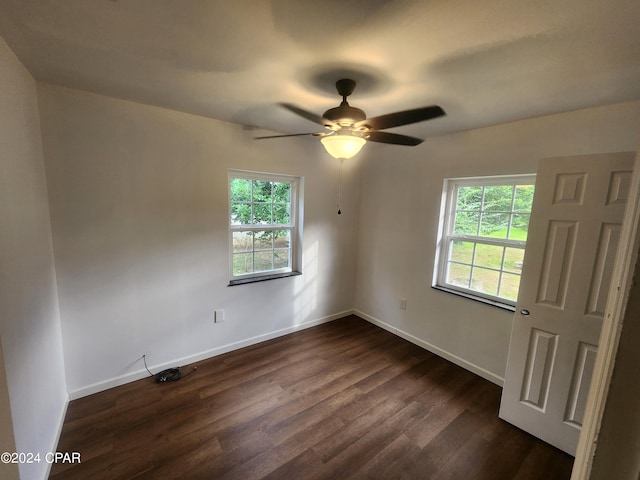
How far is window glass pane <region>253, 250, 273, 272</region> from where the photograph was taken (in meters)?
2.98

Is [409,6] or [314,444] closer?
[409,6]

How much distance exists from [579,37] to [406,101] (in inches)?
36.8

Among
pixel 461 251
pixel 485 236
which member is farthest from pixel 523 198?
pixel 461 251

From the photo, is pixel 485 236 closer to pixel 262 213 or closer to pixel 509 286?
pixel 509 286

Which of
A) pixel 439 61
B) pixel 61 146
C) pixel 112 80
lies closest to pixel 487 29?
pixel 439 61

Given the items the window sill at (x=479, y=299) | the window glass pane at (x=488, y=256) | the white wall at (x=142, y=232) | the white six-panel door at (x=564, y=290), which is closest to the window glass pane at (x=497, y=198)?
the window glass pane at (x=488, y=256)

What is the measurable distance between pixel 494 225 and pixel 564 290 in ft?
2.85

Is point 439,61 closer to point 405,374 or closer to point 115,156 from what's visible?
point 115,156

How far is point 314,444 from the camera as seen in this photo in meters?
1.76

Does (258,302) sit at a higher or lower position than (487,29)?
lower

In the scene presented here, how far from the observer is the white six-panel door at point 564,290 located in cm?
161

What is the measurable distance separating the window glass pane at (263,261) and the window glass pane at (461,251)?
6.51 feet

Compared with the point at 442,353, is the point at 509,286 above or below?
A: above

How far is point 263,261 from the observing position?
304 centimetres
